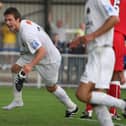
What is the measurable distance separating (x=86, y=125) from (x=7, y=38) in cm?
1558

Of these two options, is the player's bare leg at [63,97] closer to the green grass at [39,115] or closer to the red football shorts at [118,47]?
the green grass at [39,115]

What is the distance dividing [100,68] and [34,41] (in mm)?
1799

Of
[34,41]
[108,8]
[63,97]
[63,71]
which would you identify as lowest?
[63,71]

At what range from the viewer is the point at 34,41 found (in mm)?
10539

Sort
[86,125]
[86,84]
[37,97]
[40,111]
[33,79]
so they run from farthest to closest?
1. [33,79]
2. [37,97]
3. [40,111]
4. [86,125]
5. [86,84]

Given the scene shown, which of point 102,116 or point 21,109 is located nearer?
point 102,116

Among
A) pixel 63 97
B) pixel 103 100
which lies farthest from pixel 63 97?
pixel 103 100

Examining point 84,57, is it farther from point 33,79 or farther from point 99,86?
point 99,86

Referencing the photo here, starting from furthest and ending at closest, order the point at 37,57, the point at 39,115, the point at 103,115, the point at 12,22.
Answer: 1. the point at 39,115
2. the point at 12,22
3. the point at 37,57
4. the point at 103,115

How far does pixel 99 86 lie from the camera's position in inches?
354

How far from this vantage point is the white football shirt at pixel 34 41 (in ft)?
34.6

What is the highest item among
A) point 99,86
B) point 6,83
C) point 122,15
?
point 122,15

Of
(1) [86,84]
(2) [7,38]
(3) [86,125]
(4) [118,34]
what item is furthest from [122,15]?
(2) [7,38]

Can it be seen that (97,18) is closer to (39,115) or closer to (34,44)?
(34,44)
